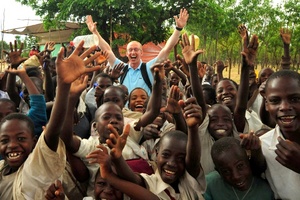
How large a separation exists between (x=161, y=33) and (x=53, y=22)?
203 inches

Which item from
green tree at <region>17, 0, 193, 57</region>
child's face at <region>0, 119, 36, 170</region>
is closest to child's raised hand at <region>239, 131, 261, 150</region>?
child's face at <region>0, 119, 36, 170</region>

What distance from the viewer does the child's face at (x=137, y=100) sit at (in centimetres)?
367

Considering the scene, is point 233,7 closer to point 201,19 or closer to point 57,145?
point 201,19

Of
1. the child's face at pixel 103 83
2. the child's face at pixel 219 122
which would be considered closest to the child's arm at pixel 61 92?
the child's face at pixel 219 122

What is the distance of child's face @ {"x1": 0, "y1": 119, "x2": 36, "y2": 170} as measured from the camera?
2098 millimetres

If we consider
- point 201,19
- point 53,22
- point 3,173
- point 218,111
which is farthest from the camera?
point 201,19

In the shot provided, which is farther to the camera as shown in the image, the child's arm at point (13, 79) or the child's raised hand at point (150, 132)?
the child's arm at point (13, 79)

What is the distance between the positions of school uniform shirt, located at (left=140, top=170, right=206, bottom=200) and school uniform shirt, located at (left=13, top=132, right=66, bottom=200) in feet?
1.82

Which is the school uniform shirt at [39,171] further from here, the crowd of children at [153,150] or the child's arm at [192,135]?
the child's arm at [192,135]

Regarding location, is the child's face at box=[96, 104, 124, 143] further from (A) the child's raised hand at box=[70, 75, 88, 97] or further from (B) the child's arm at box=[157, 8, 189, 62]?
(B) the child's arm at box=[157, 8, 189, 62]

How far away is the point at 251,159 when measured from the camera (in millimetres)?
2283

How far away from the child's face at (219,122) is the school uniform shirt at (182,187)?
1.92 ft

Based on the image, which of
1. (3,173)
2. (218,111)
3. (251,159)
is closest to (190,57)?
(218,111)

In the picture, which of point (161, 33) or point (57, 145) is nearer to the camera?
point (57, 145)
